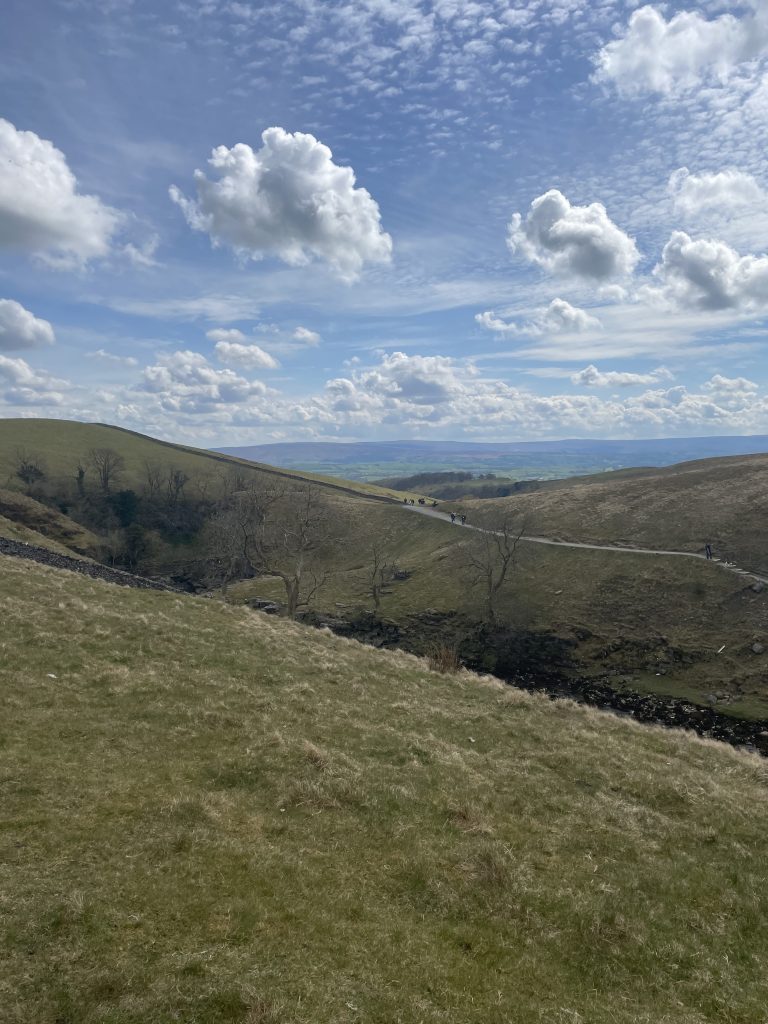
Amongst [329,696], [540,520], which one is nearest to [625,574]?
[540,520]

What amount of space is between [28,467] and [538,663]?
11019 cm

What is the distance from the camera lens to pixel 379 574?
84.6m

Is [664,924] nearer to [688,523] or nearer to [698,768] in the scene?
[698,768]

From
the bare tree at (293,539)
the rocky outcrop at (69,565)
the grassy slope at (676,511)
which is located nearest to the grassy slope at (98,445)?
the bare tree at (293,539)

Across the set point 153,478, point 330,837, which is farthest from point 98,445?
point 330,837

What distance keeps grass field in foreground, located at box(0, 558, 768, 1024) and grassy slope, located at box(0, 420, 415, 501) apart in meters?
118

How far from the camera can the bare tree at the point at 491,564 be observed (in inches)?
2598

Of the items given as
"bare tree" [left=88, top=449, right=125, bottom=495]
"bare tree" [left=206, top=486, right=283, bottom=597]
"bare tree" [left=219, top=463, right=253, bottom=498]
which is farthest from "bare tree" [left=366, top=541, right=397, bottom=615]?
"bare tree" [left=88, top=449, right=125, bottom=495]

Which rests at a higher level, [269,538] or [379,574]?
[269,538]

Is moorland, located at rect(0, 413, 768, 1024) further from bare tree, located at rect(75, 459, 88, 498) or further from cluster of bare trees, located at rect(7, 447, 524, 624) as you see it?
bare tree, located at rect(75, 459, 88, 498)

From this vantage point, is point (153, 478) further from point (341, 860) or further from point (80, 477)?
point (341, 860)

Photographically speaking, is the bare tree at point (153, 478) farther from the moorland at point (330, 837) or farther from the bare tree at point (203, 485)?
the moorland at point (330, 837)

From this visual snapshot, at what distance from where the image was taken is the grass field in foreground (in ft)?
28.9

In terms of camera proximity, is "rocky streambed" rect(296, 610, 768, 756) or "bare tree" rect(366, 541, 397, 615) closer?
"rocky streambed" rect(296, 610, 768, 756)
